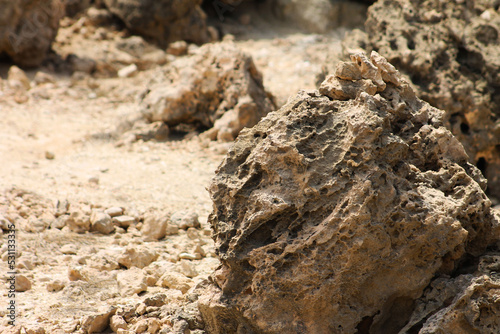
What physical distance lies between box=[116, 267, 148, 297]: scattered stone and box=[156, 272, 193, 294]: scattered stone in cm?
11

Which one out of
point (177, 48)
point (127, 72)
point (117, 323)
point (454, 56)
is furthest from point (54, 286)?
point (177, 48)

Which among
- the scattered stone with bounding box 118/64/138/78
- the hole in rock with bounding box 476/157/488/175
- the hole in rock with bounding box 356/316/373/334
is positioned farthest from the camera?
the scattered stone with bounding box 118/64/138/78

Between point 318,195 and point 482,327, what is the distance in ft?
3.03

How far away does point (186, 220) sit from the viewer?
3.96 metres

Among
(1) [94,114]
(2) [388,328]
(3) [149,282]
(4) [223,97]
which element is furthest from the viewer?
(1) [94,114]

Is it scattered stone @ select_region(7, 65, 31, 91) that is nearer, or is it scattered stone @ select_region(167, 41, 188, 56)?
scattered stone @ select_region(7, 65, 31, 91)

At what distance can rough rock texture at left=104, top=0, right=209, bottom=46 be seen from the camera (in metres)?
8.77

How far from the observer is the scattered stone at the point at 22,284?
3123 mm

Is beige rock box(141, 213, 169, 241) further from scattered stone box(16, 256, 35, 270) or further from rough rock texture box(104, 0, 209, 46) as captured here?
rough rock texture box(104, 0, 209, 46)

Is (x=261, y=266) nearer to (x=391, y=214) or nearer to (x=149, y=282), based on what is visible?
(x=391, y=214)

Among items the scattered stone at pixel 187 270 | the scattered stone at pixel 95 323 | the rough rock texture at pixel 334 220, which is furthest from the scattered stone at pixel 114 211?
the rough rock texture at pixel 334 220

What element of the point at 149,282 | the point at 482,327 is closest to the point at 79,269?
the point at 149,282

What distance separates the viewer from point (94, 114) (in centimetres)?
669

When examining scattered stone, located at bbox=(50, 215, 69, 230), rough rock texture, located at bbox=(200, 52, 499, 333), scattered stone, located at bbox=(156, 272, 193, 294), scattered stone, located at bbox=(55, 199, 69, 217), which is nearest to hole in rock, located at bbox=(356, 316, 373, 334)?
rough rock texture, located at bbox=(200, 52, 499, 333)
